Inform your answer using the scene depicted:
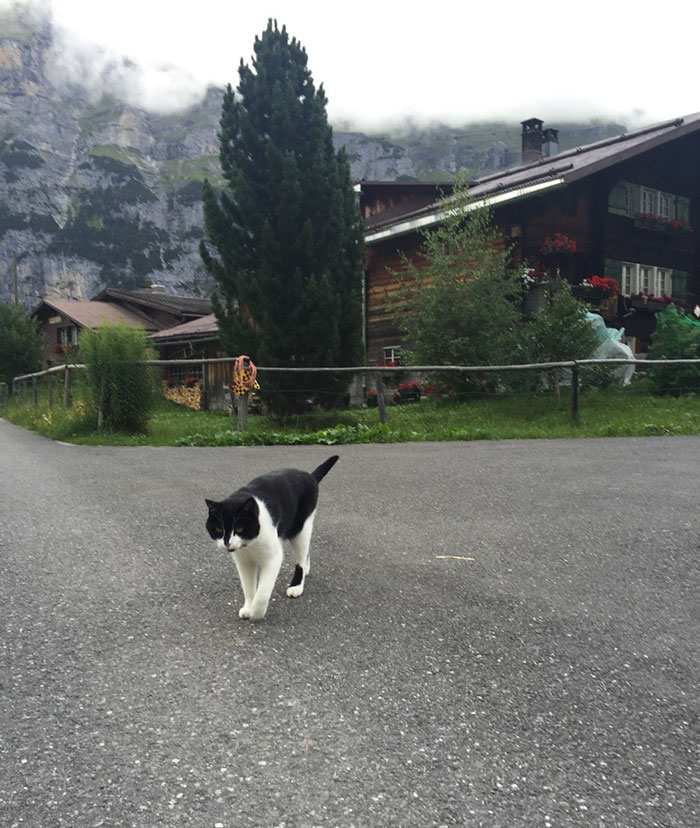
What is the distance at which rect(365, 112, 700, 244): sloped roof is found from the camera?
1984 cm

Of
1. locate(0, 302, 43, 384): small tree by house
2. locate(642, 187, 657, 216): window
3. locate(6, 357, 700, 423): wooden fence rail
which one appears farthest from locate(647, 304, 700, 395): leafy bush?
locate(0, 302, 43, 384): small tree by house

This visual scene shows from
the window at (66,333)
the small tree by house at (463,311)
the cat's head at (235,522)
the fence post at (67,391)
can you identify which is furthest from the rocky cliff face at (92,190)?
the cat's head at (235,522)

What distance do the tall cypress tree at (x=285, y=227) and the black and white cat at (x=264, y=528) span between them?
10.4m

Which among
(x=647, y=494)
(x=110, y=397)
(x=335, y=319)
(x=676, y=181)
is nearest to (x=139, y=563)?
(x=647, y=494)

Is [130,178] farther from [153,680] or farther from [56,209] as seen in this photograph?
[153,680]

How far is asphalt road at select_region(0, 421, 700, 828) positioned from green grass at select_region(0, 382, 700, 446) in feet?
19.8

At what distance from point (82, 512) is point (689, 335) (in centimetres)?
1425

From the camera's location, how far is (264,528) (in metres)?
3.51

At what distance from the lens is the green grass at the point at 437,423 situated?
12220 mm

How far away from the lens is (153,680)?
3035 millimetres

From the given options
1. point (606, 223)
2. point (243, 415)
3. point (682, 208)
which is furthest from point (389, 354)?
point (243, 415)

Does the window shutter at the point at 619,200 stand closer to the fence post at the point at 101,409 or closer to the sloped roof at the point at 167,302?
the fence post at the point at 101,409

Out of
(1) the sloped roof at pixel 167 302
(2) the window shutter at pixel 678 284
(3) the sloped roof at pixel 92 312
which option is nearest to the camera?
(2) the window shutter at pixel 678 284

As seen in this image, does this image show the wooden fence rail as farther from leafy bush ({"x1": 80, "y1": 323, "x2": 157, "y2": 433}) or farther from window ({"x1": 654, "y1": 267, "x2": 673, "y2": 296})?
window ({"x1": 654, "y1": 267, "x2": 673, "y2": 296})
